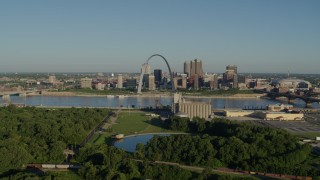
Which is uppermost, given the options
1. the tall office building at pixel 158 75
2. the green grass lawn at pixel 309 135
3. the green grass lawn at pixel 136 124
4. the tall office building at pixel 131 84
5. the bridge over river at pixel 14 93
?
the tall office building at pixel 158 75

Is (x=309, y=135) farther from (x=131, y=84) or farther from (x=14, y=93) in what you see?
(x=131, y=84)

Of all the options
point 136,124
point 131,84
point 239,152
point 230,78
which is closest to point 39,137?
point 136,124

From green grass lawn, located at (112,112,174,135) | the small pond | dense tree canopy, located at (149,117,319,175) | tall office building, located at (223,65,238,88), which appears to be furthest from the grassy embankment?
tall office building, located at (223,65,238,88)

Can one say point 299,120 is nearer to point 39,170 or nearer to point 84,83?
point 39,170

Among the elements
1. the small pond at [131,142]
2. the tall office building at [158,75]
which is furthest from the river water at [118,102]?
the tall office building at [158,75]

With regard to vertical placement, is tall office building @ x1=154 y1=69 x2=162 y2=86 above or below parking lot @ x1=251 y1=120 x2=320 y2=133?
above

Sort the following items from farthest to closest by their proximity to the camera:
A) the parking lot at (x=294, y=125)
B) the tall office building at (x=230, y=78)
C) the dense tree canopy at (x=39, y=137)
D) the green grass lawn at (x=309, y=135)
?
1. the tall office building at (x=230, y=78)
2. the parking lot at (x=294, y=125)
3. the green grass lawn at (x=309, y=135)
4. the dense tree canopy at (x=39, y=137)

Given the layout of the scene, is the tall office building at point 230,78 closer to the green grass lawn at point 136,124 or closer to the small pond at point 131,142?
the green grass lawn at point 136,124

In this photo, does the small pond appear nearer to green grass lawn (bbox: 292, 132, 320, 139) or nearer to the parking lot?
green grass lawn (bbox: 292, 132, 320, 139)

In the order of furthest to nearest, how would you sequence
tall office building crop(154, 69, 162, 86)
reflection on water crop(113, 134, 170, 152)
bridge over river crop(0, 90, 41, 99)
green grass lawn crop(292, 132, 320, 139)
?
tall office building crop(154, 69, 162, 86) → bridge over river crop(0, 90, 41, 99) → green grass lawn crop(292, 132, 320, 139) → reflection on water crop(113, 134, 170, 152)
